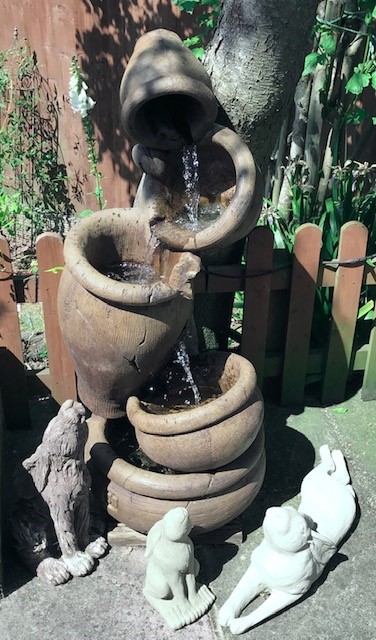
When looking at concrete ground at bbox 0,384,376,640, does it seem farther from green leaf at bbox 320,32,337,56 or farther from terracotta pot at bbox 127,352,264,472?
green leaf at bbox 320,32,337,56

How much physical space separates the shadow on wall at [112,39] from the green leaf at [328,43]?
6.26 feet

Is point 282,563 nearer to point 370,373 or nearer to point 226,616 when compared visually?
point 226,616

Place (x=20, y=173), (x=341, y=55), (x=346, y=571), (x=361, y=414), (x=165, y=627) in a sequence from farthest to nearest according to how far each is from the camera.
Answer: (x=20, y=173), (x=341, y=55), (x=361, y=414), (x=346, y=571), (x=165, y=627)

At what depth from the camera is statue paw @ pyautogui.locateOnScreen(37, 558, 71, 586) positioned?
275 cm

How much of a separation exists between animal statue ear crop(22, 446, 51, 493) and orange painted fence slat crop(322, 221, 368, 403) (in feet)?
6.27

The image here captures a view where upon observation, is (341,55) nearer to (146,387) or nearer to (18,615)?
(146,387)

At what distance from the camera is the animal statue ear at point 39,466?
2625 millimetres

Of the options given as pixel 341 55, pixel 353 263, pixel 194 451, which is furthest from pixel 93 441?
pixel 341 55

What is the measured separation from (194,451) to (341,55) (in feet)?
11.5

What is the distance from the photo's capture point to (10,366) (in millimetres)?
3482

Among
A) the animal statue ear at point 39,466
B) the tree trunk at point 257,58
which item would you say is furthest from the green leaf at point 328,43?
the animal statue ear at point 39,466

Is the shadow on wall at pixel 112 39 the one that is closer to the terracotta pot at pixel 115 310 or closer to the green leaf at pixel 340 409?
the terracotta pot at pixel 115 310

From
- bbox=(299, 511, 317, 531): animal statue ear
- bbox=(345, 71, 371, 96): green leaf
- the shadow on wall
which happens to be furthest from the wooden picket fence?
the shadow on wall

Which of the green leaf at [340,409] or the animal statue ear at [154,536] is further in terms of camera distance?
the green leaf at [340,409]
